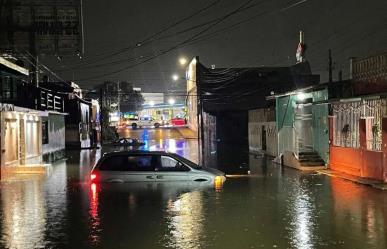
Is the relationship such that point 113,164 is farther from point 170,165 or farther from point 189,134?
point 189,134

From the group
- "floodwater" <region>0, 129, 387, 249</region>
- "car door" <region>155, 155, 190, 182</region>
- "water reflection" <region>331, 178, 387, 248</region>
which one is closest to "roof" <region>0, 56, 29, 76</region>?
"floodwater" <region>0, 129, 387, 249</region>

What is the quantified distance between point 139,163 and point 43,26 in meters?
18.2

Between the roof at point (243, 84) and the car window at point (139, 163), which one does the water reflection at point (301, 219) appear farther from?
the roof at point (243, 84)

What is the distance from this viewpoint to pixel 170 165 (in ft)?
61.8

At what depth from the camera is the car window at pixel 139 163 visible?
18719 millimetres

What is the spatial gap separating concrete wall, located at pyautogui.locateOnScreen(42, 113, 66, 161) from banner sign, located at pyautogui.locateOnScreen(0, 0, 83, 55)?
5011mm

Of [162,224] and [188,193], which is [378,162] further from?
[162,224]

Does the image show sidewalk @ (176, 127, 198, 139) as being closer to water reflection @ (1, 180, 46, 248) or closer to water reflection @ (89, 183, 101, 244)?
water reflection @ (1, 180, 46, 248)

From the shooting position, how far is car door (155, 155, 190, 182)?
18.5 m

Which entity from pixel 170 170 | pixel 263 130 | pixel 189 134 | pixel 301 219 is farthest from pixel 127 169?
pixel 189 134

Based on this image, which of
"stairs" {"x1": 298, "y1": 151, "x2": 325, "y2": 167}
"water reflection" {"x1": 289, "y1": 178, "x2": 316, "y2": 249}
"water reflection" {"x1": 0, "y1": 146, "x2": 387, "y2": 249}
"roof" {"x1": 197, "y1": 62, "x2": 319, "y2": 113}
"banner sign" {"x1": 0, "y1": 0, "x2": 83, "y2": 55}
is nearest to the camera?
"water reflection" {"x1": 289, "y1": 178, "x2": 316, "y2": 249}

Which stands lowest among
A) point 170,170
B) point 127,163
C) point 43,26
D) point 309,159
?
point 309,159

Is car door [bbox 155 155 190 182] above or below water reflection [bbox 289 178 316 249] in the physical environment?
above

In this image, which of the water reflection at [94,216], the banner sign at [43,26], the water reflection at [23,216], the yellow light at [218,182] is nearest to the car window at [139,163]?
the water reflection at [94,216]
